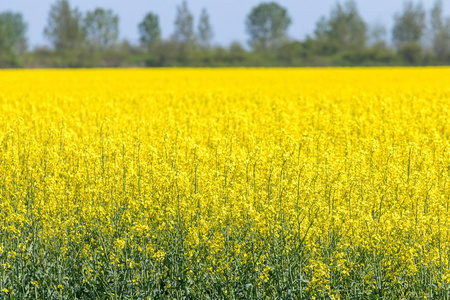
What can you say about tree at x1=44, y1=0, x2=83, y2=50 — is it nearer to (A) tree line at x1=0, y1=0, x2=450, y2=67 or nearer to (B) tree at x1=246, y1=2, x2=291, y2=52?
(A) tree line at x1=0, y1=0, x2=450, y2=67

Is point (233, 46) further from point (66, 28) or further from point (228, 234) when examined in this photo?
point (228, 234)

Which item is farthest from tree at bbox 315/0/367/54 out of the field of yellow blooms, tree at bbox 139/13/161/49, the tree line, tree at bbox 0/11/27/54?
the field of yellow blooms

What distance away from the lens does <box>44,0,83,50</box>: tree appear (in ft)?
288

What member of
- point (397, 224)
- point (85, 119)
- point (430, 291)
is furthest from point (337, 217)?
point (85, 119)

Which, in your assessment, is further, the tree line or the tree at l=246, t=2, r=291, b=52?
the tree at l=246, t=2, r=291, b=52

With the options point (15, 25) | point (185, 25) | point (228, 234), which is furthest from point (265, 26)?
point (228, 234)

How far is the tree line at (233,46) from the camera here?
69.6 metres

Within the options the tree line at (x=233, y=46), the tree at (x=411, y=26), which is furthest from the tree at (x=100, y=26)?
the tree at (x=411, y=26)

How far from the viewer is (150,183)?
7.84 meters

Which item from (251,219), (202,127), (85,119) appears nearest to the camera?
(251,219)

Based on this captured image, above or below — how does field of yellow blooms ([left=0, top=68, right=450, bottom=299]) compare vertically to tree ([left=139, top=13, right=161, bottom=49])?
below

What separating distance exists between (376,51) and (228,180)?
69.1 metres

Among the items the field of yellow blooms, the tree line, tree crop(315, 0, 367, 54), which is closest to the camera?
the field of yellow blooms

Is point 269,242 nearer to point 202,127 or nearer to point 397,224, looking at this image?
point 397,224
